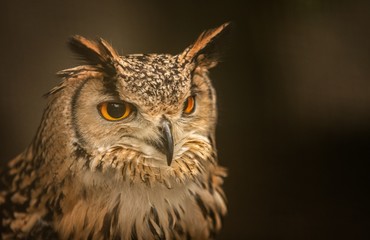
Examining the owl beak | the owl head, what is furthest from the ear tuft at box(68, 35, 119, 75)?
the owl beak

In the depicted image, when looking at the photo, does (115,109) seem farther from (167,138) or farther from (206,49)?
(206,49)

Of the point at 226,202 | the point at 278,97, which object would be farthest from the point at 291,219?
the point at 278,97

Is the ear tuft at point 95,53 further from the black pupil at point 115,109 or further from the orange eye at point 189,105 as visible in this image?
the orange eye at point 189,105

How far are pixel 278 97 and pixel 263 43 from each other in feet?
0.46

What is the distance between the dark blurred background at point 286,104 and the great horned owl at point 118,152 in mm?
60

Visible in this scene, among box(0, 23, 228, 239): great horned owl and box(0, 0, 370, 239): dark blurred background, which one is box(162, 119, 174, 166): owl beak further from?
box(0, 0, 370, 239): dark blurred background

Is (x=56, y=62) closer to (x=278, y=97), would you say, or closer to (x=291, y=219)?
(x=278, y=97)

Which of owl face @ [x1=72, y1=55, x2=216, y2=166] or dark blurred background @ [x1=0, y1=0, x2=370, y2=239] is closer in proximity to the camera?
owl face @ [x1=72, y1=55, x2=216, y2=166]

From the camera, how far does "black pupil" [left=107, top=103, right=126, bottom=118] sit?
0.85 meters

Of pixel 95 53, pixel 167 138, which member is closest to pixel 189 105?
pixel 167 138

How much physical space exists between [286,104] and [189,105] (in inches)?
12.3

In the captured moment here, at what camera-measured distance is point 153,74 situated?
0.85 m

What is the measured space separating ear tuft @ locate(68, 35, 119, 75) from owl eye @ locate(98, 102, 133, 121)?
6 centimetres

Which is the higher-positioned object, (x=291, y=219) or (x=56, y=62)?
(x=56, y=62)
